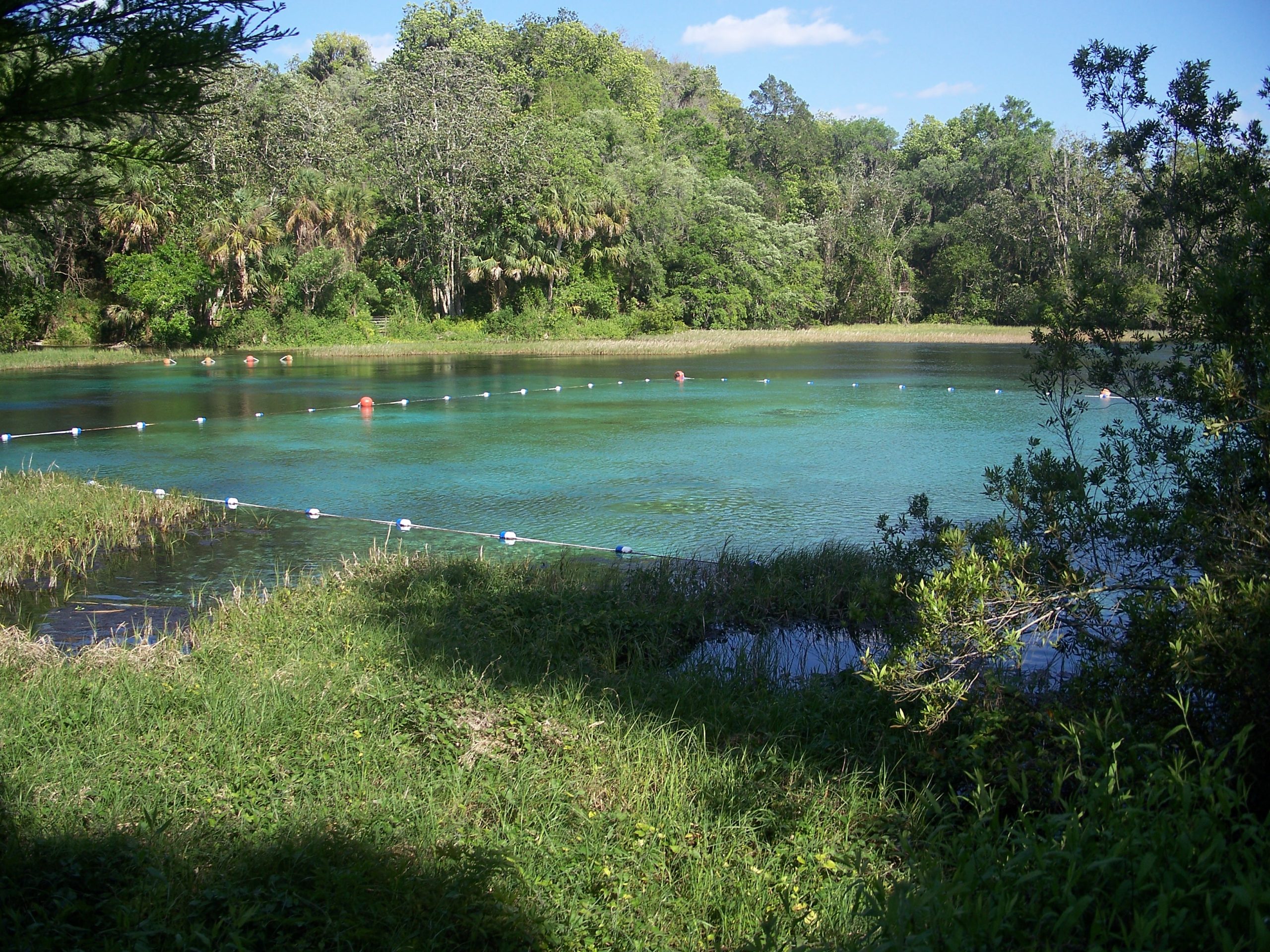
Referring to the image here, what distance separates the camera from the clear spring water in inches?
407

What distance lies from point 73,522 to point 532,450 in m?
7.29

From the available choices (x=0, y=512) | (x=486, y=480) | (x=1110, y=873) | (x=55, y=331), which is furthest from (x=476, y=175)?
(x=1110, y=873)

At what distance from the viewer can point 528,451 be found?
1577cm

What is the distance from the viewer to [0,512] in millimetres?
9688

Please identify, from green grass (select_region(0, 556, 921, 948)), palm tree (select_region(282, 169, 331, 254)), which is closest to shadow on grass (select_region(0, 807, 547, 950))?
green grass (select_region(0, 556, 921, 948))

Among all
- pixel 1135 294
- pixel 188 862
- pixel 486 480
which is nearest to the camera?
pixel 188 862

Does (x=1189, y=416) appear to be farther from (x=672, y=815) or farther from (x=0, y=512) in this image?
(x=0, y=512)

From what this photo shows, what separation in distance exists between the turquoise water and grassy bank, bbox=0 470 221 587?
550mm

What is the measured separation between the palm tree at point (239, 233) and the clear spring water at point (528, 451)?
6.32 meters

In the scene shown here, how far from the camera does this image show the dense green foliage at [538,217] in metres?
34.6

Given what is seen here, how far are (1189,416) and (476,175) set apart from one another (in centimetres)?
3674

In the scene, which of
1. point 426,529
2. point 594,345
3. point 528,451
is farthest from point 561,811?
point 594,345

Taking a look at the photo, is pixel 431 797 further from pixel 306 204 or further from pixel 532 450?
pixel 306 204

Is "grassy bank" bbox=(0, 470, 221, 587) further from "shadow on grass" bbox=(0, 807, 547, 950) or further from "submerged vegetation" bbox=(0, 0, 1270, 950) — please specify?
"shadow on grass" bbox=(0, 807, 547, 950)
